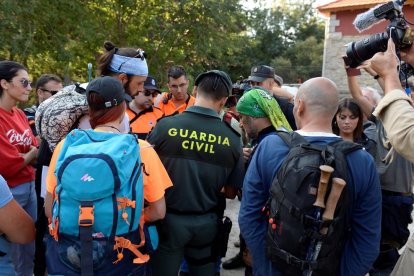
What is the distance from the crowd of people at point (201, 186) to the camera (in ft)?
6.09

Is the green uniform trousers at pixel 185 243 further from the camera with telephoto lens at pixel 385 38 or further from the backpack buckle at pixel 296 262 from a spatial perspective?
the camera with telephoto lens at pixel 385 38

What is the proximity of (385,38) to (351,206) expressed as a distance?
0.93m

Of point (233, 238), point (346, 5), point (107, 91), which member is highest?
point (346, 5)

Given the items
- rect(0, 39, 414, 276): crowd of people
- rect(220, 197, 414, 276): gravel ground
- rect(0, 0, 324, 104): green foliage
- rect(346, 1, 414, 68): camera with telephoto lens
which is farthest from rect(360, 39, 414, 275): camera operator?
rect(0, 0, 324, 104): green foliage

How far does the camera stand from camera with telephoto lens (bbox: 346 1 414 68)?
187cm

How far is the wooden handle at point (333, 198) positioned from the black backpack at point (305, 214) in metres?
0.02

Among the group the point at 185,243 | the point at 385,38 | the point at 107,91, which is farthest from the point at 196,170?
the point at 385,38

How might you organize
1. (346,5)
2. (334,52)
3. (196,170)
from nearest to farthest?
1. (196,170)
2. (346,5)
3. (334,52)

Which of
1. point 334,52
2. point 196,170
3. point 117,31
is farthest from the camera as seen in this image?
point 334,52

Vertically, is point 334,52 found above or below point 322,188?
above

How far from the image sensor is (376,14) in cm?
208

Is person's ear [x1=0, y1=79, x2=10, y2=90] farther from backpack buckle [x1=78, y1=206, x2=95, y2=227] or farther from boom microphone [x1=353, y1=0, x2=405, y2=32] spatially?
boom microphone [x1=353, y1=0, x2=405, y2=32]

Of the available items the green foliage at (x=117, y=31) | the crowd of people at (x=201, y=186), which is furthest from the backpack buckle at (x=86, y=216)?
the green foliage at (x=117, y=31)

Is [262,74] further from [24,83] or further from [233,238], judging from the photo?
[24,83]
